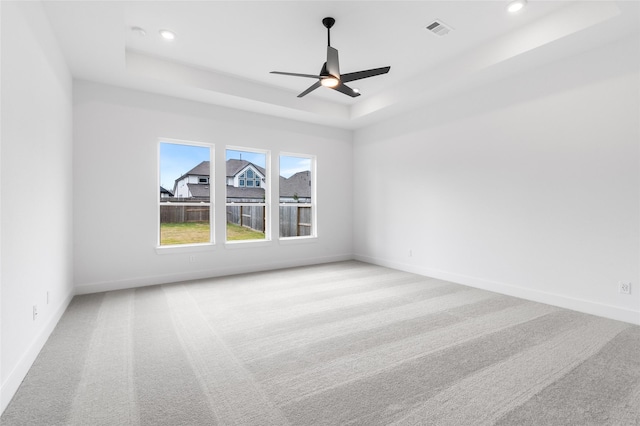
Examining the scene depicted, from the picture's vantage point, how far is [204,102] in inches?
202

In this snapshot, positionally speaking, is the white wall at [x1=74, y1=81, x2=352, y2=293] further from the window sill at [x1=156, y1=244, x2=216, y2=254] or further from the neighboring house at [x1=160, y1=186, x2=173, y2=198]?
the neighboring house at [x1=160, y1=186, x2=173, y2=198]

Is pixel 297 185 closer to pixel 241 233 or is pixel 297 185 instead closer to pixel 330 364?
pixel 241 233

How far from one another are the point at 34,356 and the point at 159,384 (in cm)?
119

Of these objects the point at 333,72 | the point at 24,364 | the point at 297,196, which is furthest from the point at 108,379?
the point at 297,196

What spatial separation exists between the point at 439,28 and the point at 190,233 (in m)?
4.59

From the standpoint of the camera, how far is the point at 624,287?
3271 mm

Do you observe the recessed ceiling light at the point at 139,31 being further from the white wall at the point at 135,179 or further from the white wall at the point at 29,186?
the white wall at the point at 135,179

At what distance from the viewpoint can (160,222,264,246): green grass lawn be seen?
4988 millimetres

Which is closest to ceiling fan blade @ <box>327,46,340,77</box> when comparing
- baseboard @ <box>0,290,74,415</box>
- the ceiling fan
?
the ceiling fan

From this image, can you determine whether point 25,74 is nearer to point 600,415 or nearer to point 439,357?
point 439,357

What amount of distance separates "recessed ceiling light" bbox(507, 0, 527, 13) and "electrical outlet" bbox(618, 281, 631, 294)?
3.04 m

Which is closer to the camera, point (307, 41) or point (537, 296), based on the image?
point (307, 41)

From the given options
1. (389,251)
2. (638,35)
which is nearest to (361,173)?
(389,251)

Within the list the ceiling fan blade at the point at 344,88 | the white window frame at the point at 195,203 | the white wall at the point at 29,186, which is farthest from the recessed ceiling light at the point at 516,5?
the white window frame at the point at 195,203
